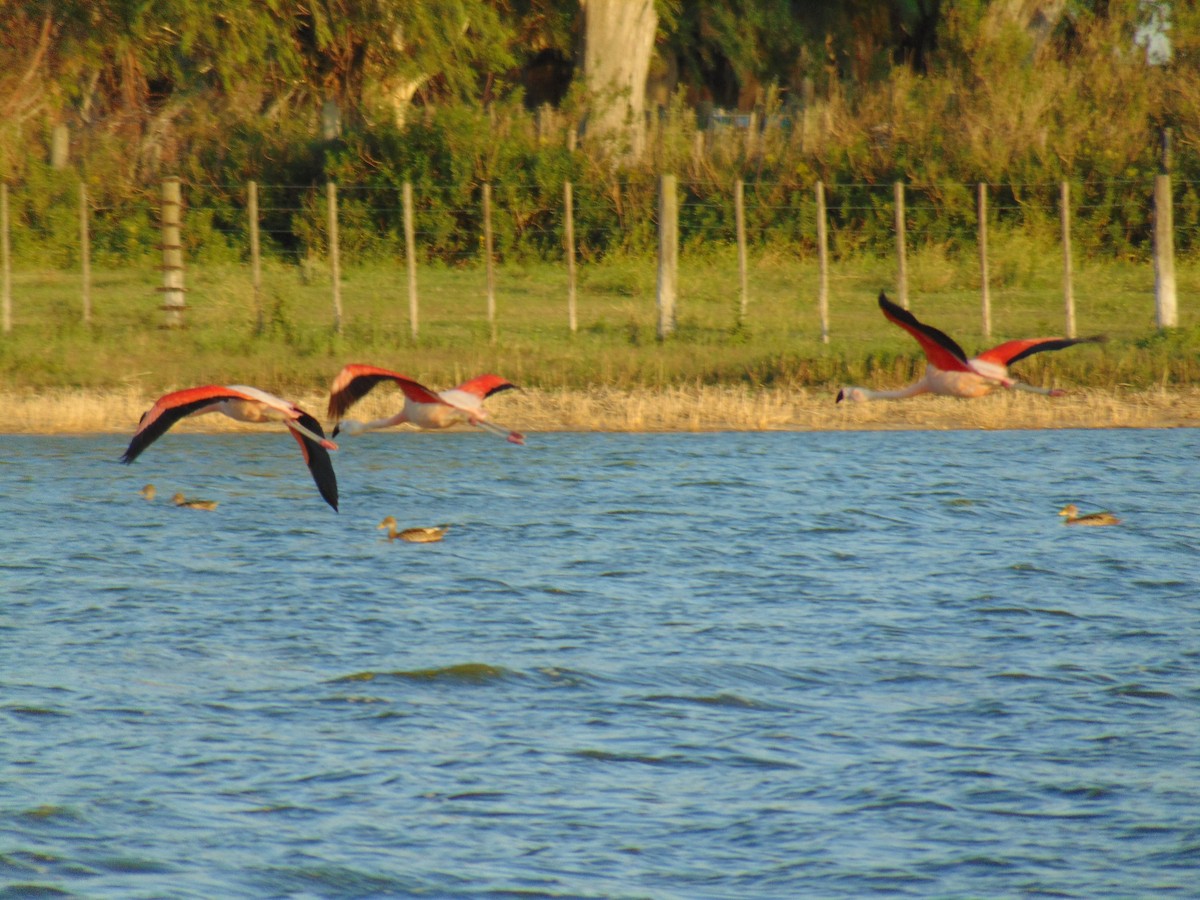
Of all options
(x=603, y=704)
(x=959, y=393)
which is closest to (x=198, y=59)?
(x=959, y=393)

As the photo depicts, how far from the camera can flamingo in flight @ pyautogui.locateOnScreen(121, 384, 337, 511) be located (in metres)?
9.55

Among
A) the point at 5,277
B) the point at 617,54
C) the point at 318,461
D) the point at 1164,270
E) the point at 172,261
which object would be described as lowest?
the point at 318,461

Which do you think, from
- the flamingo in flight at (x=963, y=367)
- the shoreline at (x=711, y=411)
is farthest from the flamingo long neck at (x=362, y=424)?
the shoreline at (x=711, y=411)

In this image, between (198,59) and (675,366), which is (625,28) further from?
(675,366)

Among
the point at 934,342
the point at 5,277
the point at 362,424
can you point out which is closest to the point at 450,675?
the point at 362,424

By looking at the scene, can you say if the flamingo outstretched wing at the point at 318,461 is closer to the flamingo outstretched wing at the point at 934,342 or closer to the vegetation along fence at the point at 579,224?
the flamingo outstretched wing at the point at 934,342

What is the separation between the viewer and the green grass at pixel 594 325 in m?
18.9

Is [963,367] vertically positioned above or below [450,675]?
above

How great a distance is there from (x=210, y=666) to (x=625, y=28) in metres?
20.4

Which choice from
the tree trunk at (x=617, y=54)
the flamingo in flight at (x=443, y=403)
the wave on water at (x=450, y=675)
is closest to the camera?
the wave on water at (x=450, y=675)

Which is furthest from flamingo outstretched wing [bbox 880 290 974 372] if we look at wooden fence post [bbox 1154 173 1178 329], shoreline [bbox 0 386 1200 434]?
wooden fence post [bbox 1154 173 1178 329]

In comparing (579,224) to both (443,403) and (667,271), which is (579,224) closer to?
(667,271)

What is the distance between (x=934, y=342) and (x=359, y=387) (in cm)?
373

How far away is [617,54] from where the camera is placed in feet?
95.5
